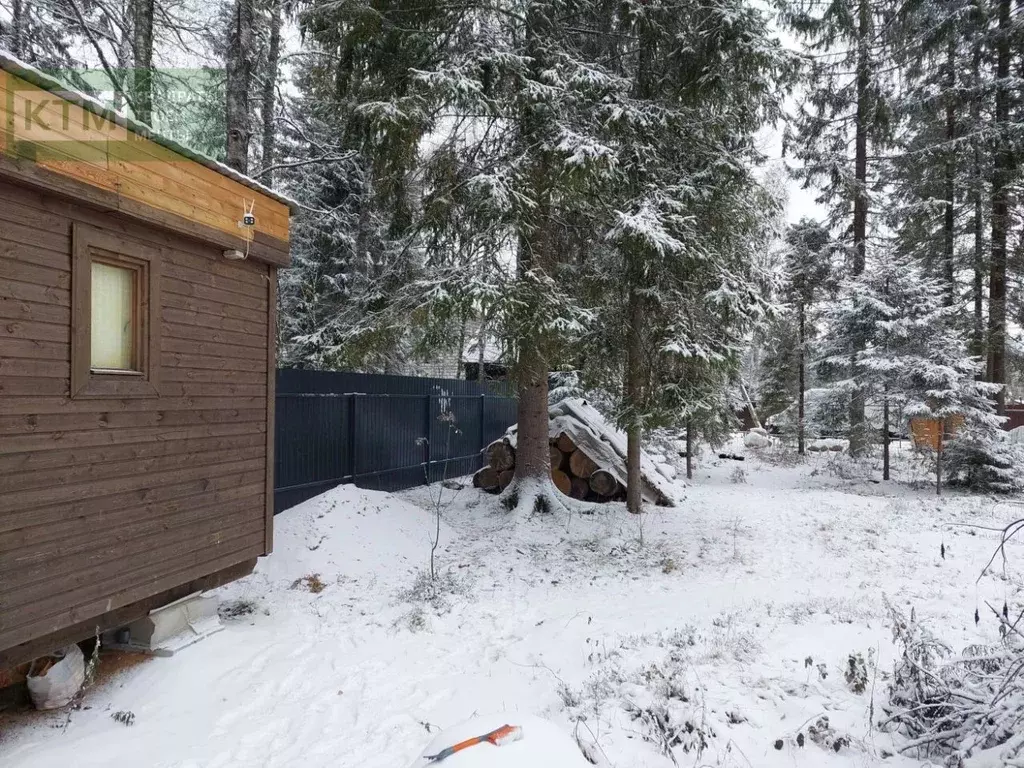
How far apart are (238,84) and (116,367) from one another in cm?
539

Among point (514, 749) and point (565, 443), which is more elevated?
point (565, 443)

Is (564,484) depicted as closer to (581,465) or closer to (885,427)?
(581,465)

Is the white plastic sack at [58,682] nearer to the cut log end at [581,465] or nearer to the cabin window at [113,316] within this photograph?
the cabin window at [113,316]

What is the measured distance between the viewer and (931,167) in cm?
1329

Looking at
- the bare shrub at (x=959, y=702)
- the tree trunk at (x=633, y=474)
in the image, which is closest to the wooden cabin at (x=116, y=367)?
the bare shrub at (x=959, y=702)

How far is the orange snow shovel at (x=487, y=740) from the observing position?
247 centimetres

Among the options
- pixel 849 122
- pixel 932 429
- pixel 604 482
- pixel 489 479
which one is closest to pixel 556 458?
pixel 604 482

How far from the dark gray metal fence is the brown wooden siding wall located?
7.87 feet

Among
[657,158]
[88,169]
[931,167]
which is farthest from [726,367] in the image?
[931,167]

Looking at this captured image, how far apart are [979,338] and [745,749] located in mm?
14033

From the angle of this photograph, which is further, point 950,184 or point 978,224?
point 978,224

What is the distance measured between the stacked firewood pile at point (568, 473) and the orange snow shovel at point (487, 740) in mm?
6932

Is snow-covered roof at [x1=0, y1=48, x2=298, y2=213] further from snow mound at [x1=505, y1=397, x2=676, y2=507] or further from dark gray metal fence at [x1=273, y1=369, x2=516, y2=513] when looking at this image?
snow mound at [x1=505, y1=397, x2=676, y2=507]

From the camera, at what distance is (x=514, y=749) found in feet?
8.18
